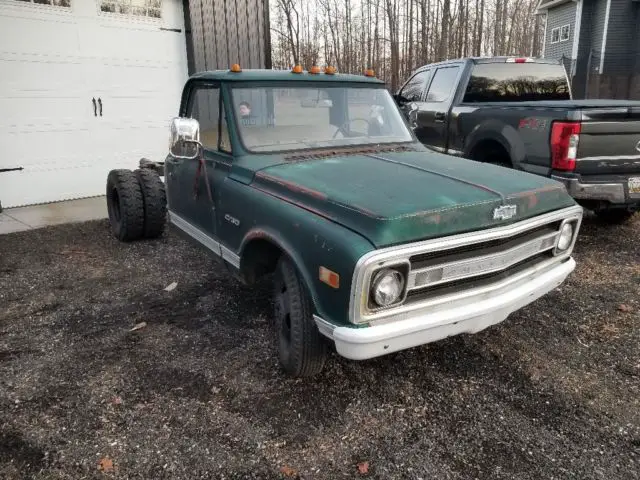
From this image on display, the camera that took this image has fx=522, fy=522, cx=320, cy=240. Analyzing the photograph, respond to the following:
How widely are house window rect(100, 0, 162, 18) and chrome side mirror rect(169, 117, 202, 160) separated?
529cm

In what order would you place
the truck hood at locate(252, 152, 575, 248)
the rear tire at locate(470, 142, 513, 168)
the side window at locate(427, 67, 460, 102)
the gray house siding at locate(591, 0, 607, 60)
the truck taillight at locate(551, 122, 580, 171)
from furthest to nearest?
1. the gray house siding at locate(591, 0, 607, 60)
2. the side window at locate(427, 67, 460, 102)
3. the rear tire at locate(470, 142, 513, 168)
4. the truck taillight at locate(551, 122, 580, 171)
5. the truck hood at locate(252, 152, 575, 248)

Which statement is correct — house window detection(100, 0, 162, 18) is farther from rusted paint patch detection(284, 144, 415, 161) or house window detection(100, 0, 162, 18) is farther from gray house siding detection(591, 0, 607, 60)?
gray house siding detection(591, 0, 607, 60)

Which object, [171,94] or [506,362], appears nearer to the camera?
[506,362]

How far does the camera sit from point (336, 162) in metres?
3.47

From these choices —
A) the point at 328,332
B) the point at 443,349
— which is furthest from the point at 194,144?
the point at 443,349

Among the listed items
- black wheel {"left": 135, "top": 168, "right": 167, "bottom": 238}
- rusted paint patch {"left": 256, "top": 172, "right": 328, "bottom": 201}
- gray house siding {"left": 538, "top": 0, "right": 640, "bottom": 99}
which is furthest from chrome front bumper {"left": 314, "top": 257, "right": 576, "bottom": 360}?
gray house siding {"left": 538, "top": 0, "right": 640, "bottom": 99}

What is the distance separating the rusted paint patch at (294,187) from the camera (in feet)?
9.29

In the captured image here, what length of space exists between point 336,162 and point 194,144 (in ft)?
3.72

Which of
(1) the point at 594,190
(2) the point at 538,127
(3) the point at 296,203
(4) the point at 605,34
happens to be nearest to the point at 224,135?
A: (3) the point at 296,203

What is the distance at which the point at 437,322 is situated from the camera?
2574mm

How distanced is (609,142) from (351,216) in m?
3.68

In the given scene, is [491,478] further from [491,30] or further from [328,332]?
[491,30]

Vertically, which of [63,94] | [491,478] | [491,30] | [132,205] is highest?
[491,30]

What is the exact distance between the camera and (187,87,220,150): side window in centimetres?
392
